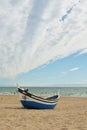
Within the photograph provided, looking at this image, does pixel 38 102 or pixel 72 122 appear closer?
pixel 72 122

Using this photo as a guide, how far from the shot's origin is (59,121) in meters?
16.7

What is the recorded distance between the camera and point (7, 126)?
14516mm

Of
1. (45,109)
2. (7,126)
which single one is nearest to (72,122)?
(7,126)

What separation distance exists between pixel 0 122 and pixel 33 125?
72.3 inches

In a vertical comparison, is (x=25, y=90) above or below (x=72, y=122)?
above

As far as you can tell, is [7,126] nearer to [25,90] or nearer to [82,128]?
[82,128]

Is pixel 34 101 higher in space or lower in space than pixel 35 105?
higher

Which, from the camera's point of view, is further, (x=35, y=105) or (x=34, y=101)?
(x=34, y=101)

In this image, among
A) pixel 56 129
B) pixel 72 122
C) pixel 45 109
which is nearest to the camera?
pixel 56 129

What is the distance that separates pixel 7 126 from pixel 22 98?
34.4ft

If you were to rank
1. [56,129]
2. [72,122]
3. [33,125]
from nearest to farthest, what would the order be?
[56,129], [33,125], [72,122]

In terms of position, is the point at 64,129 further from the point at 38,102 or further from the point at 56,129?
the point at 38,102

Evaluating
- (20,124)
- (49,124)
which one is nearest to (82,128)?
(49,124)

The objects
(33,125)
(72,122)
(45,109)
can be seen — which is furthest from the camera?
(45,109)
